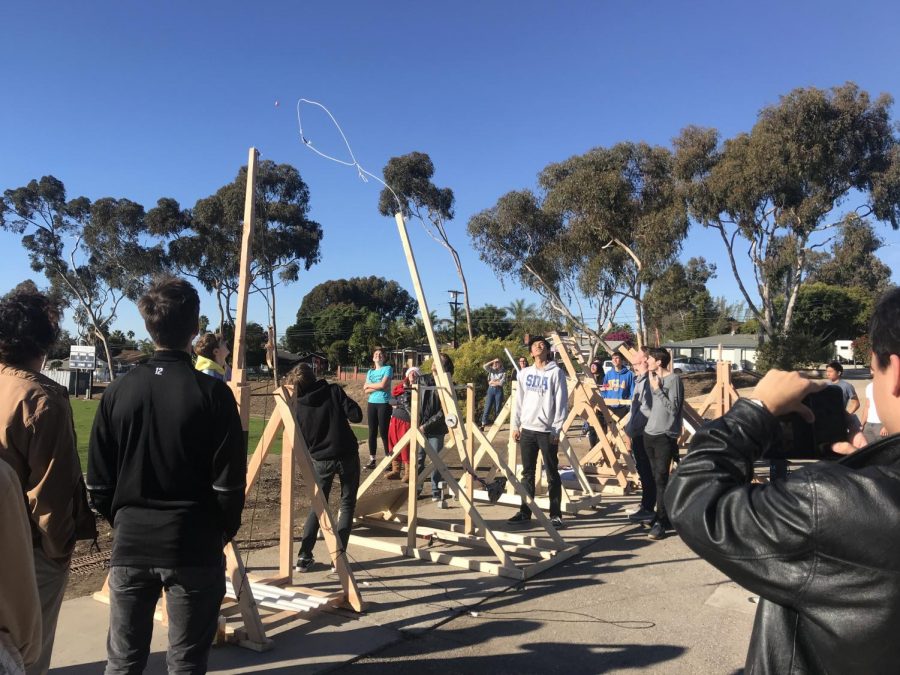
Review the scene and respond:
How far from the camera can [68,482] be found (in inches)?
105

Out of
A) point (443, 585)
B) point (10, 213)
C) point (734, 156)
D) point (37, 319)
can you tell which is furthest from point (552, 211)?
point (10, 213)

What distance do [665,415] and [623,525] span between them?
4.55 ft

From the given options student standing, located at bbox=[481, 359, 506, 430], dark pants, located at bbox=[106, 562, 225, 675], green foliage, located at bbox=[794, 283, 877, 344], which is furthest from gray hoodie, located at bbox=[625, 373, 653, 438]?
green foliage, located at bbox=[794, 283, 877, 344]

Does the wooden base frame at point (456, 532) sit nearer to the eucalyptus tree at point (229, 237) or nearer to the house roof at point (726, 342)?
the eucalyptus tree at point (229, 237)

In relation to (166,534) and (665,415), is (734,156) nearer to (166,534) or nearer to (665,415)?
(665,415)

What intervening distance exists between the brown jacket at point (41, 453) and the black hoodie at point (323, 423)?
2.52m

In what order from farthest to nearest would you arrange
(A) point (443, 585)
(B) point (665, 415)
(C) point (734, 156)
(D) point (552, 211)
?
(D) point (552, 211)
(C) point (734, 156)
(B) point (665, 415)
(A) point (443, 585)

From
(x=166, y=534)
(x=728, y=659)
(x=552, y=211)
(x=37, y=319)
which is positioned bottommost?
(x=728, y=659)

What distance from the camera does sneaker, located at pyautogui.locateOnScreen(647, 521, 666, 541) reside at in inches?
257

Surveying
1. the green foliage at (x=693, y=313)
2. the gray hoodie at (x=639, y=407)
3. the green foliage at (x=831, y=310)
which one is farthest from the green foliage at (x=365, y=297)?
the gray hoodie at (x=639, y=407)

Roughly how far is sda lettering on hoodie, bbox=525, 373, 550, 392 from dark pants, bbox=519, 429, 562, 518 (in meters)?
0.47

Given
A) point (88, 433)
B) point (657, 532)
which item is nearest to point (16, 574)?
point (657, 532)

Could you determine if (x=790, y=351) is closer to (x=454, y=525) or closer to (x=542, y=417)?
(x=542, y=417)

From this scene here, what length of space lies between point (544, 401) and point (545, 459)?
637 mm
